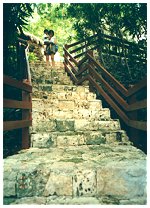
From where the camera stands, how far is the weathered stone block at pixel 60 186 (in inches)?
102

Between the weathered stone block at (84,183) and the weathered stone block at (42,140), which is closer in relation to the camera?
the weathered stone block at (84,183)

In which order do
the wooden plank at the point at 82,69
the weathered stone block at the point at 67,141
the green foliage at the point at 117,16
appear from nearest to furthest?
the weathered stone block at the point at 67,141
the green foliage at the point at 117,16
the wooden plank at the point at 82,69

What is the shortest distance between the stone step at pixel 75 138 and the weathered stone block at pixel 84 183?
146 cm

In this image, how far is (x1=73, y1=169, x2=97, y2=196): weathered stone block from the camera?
2.60 meters

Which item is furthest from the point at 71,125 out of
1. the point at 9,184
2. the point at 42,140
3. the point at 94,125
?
the point at 9,184

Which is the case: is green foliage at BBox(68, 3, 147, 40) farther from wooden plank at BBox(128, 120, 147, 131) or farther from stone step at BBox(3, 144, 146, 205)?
stone step at BBox(3, 144, 146, 205)

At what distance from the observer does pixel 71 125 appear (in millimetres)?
4574

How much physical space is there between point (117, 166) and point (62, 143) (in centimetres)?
156

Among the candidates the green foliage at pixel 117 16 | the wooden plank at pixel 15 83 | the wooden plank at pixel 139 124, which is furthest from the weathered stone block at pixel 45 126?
the green foliage at pixel 117 16

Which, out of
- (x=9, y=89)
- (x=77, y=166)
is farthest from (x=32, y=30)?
(x=77, y=166)

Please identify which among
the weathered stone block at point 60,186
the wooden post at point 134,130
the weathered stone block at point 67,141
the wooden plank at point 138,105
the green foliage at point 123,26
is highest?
the green foliage at point 123,26

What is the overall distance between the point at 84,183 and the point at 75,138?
156cm

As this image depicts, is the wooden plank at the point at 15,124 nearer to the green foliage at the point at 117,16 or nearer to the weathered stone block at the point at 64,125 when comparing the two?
the weathered stone block at the point at 64,125

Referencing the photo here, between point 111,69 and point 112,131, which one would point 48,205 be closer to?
point 112,131
